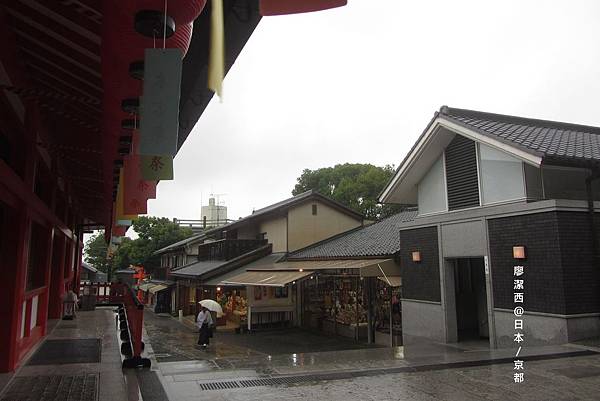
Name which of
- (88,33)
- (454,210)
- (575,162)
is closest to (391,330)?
(454,210)

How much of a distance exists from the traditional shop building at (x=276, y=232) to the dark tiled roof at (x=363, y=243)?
133 cm

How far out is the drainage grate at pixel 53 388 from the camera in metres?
6.49

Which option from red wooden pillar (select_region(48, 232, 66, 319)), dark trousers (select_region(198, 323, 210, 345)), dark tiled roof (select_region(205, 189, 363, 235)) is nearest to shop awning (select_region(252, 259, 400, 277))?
dark tiled roof (select_region(205, 189, 363, 235))

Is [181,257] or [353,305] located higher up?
[181,257]

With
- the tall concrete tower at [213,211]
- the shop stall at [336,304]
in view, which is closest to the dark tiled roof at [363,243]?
the shop stall at [336,304]

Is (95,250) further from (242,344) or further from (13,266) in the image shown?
(13,266)

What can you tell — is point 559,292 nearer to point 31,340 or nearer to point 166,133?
point 166,133

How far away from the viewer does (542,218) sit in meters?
10.6

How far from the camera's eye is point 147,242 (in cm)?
5084

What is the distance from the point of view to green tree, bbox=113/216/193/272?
4966cm

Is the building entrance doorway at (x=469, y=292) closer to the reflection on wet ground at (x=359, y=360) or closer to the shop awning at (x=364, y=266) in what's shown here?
the reflection on wet ground at (x=359, y=360)

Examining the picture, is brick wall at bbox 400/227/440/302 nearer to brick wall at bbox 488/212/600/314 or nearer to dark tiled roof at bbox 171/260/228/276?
brick wall at bbox 488/212/600/314

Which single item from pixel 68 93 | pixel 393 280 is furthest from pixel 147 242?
pixel 68 93

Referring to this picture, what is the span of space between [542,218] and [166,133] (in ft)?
32.8
